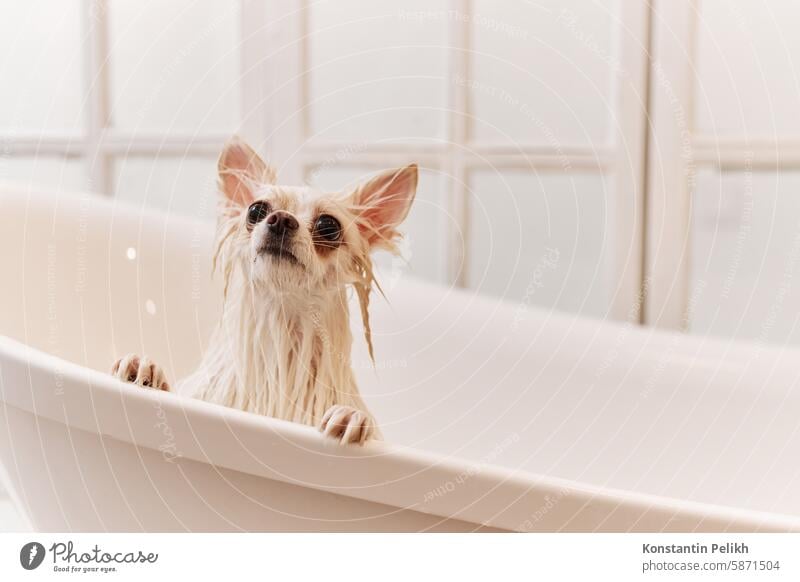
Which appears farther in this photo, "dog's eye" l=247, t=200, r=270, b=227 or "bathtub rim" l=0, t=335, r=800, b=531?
"dog's eye" l=247, t=200, r=270, b=227

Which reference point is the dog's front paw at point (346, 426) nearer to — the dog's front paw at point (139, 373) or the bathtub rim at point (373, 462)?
the bathtub rim at point (373, 462)

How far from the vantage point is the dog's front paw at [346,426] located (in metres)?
0.53

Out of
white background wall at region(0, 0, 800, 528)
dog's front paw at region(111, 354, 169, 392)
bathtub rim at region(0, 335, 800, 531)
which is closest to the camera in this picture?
bathtub rim at region(0, 335, 800, 531)

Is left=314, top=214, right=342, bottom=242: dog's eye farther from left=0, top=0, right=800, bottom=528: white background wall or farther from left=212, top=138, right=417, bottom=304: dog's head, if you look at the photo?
left=0, top=0, right=800, bottom=528: white background wall

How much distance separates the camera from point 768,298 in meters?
0.94

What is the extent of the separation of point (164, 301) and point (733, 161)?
0.73 meters

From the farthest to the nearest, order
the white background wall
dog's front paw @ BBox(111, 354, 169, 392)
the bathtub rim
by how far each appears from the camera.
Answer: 1. the white background wall
2. dog's front paw @ BBox(111, 354, 169, 392)
3. the bathtub rim

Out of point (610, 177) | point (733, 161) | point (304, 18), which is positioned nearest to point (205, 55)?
point (304, 18)

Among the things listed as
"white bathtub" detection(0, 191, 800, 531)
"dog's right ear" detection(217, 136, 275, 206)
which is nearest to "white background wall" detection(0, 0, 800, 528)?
"white bathtub" detection(0, 191, 800, 531)

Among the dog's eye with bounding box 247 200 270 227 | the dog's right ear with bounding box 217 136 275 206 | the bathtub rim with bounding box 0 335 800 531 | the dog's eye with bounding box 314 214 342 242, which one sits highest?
the dog's right ear with bounding box 217 136 275 206

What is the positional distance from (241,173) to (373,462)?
0.28 m

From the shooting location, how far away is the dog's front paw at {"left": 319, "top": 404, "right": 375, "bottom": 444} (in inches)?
20.8

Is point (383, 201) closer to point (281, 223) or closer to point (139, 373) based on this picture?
point (281, 223)
